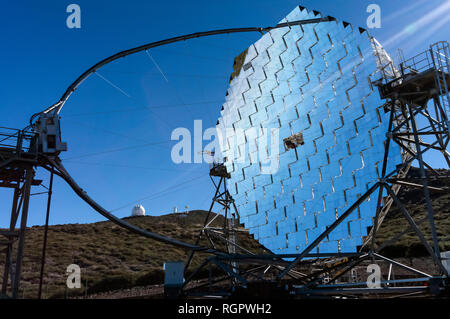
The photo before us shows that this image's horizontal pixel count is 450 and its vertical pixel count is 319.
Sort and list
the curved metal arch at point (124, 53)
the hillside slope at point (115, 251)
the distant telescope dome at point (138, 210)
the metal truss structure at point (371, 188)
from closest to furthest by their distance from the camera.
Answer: the metal truss structure at point (371, 188) < the curved metal arch at point (124, 53) < the hillside slope at point (115, 251) < the distant telescope dome at point (138, 210)

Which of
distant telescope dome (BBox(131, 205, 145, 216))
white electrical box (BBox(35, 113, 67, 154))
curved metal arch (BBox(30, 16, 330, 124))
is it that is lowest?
white electrical box (BBox(35, 113, 67, 154))

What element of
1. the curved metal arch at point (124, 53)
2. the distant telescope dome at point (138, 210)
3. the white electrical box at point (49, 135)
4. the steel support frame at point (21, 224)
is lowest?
the steel support frame at point (21, 224)

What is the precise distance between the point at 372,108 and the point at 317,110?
294cm

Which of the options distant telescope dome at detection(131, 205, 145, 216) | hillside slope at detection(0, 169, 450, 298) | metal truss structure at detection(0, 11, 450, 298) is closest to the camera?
metal truss structure at detection(0, 11, 450, 298)

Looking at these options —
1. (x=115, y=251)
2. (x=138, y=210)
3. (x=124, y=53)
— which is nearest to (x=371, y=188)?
(x=124, y=53)

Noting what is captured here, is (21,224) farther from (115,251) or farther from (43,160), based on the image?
(115,251)

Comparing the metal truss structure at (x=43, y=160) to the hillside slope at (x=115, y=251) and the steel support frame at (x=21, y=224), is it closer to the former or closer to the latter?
the steel support frame at (x=21, y=224)

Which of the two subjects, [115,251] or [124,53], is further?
[115,251]

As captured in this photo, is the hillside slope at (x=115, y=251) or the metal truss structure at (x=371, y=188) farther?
the hillside slope at (x=115, y=251)

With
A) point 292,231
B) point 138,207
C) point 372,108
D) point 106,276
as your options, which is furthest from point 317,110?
point 138,207

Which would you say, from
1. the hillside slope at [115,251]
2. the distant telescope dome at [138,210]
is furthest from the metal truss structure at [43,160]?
the distant telescope dome at [138,210]

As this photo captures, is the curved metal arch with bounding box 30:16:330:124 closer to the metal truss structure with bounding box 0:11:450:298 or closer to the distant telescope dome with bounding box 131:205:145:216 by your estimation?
the metal truss structure with bounding box 0:11:450:298

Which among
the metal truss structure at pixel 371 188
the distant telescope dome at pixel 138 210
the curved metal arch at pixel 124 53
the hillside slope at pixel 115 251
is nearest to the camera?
the metal truss structure at pixel 371 188

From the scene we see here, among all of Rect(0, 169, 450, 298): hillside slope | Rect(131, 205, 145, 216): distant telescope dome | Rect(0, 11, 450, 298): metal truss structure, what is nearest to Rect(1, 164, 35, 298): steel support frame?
Rect(0, 11, 450, 298): metal truss structure
